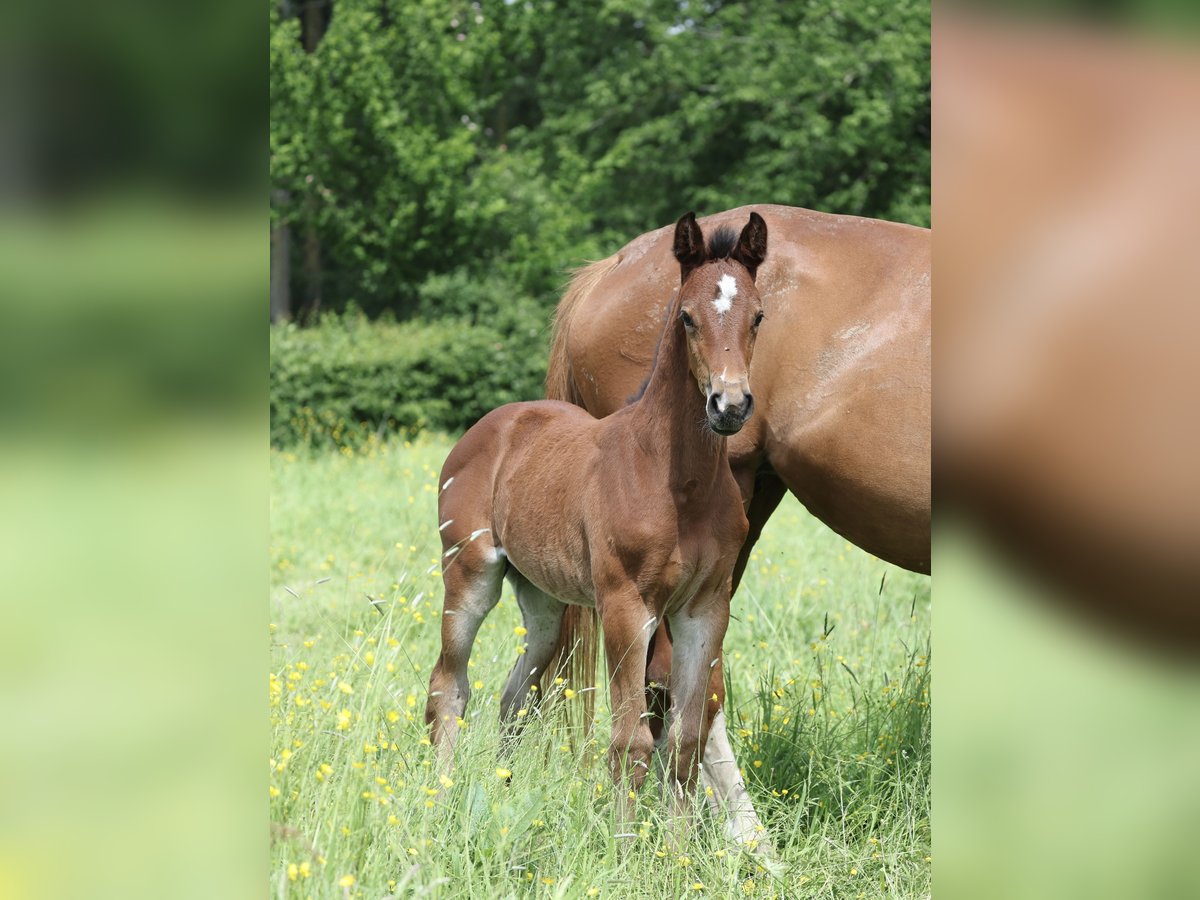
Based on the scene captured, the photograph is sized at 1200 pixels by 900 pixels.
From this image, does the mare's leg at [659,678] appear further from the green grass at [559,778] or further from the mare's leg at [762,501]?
the mare's leg at [762,501]

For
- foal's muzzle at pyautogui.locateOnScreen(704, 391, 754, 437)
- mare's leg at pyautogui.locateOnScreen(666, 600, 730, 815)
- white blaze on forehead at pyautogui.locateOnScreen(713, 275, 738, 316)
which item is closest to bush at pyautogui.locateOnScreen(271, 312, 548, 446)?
mare's leg at pyautogui.locateOnScreen(666, 600, 730, 815)

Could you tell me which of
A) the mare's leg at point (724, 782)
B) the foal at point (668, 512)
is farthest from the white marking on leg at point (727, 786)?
the foal at point (668, 512)

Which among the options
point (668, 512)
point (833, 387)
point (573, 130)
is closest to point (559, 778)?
point (668, 512)

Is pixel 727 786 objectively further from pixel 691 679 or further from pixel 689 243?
pixel 689 243

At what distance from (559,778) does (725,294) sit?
138 centimetres

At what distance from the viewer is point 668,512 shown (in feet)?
10.4

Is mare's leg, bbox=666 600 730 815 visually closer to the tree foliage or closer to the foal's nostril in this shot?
the foal's nostril

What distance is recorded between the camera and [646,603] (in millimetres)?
3174

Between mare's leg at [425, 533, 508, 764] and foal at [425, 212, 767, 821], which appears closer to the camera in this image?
foal at [425, 212, 767, 821]

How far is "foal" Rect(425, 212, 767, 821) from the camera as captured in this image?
307cm

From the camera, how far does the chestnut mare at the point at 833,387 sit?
3781 millimetres
